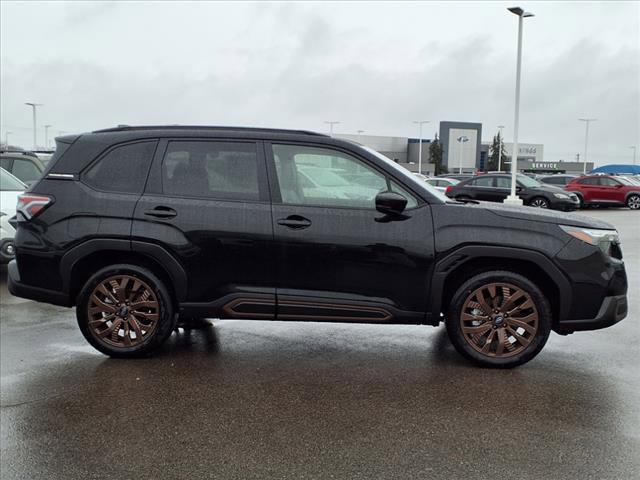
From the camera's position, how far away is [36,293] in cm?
530

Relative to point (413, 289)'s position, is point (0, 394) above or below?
below

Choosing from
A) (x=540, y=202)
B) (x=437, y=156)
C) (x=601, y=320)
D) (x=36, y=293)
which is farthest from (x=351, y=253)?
(x=437, y=156)

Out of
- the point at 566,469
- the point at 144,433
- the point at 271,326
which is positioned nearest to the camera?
the point at 566,469

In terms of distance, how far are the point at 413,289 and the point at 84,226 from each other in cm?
270

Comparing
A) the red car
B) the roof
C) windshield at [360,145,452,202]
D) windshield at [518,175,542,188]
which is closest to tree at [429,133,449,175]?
the roof

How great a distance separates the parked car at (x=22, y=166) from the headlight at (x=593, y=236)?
35.3 feet

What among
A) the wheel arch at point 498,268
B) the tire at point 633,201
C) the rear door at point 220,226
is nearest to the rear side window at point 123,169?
the rear door at point 220,226

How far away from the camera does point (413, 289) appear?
4914 millimetres

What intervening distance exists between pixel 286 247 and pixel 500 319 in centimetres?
175

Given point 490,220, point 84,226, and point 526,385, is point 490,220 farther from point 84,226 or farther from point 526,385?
point 84,226

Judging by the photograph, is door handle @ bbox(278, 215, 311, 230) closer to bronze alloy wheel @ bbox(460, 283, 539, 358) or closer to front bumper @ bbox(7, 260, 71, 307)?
bronze alloy wheel @ bbox(460, 283, 539, 358)

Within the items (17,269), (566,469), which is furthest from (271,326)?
(566,469)

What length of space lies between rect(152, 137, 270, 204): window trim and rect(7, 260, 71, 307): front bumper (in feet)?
3.66

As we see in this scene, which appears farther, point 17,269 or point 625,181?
point 625,181
